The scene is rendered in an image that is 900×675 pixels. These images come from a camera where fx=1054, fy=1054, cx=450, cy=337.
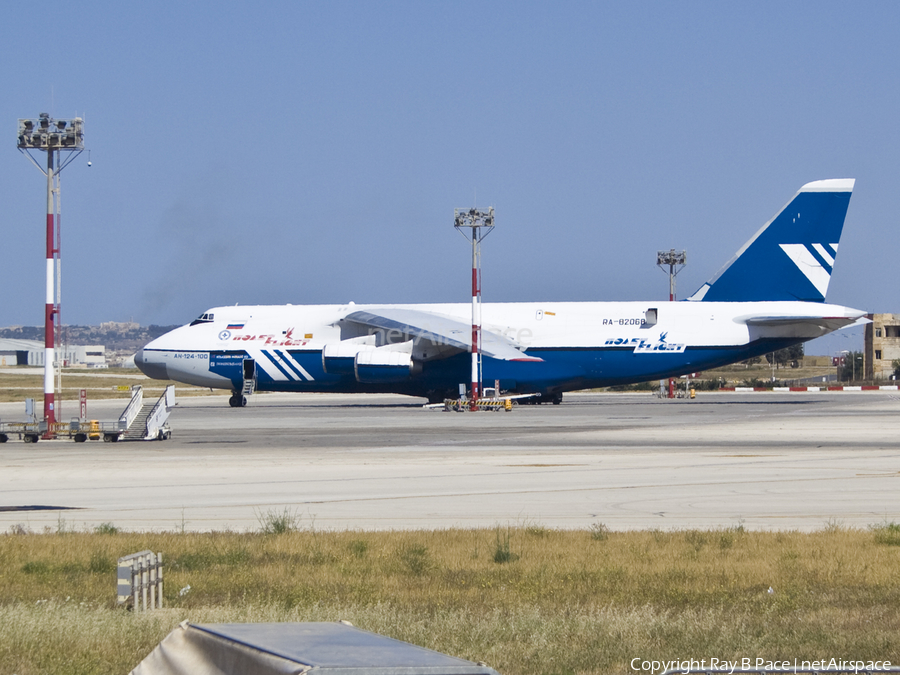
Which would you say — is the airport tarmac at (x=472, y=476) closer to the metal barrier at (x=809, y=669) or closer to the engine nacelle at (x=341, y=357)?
the metal barrier at (x=809, y=669)

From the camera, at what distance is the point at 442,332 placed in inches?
2013

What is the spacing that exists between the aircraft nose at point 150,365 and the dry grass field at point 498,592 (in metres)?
42.0

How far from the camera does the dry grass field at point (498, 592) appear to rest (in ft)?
25.7

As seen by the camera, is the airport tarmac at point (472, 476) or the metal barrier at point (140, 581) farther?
the airport tarmac at point (472, 476)

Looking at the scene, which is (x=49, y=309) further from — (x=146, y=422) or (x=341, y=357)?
(x=341, y=357)

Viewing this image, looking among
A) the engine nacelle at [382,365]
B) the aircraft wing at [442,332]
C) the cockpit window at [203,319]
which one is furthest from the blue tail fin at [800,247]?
the cockpit window at [203,319]

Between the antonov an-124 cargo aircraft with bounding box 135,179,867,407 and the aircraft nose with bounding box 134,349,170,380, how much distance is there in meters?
5.46

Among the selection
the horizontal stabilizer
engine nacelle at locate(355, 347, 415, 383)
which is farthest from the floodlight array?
the horizontal stabilizer

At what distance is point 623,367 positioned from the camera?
166ft

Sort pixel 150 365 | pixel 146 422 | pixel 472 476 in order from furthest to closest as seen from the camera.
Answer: pixel 150 365, pixel 146 422, pixel 472 476

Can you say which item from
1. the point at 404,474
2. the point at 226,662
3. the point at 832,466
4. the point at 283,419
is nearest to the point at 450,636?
the point at 226,662

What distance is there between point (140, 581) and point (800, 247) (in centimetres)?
4625

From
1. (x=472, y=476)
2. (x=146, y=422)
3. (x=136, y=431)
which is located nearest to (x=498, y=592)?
(x=472, y=476)

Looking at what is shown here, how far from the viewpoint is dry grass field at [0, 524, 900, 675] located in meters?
7.84
